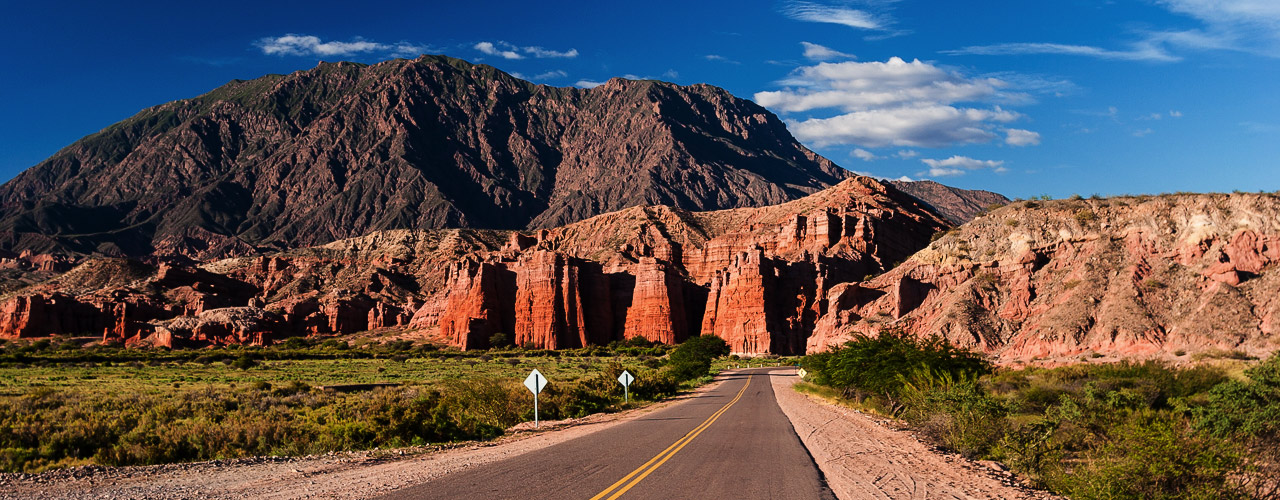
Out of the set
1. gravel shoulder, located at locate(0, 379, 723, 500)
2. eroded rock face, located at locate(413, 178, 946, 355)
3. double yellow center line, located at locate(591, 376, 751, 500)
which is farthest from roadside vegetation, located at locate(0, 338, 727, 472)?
eroded rock face, located at locate(413, 178, 946, 355)

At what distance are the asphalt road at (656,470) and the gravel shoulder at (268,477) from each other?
0.98 m

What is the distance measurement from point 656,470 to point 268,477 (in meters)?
7.43

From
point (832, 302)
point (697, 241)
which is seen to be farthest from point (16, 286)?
point (832, 302)

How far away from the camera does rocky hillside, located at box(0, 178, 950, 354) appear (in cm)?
11788

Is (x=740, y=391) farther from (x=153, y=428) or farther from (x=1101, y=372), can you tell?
(x=153, y=428)

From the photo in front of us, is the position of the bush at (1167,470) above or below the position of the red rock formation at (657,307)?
below

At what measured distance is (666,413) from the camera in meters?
31.9

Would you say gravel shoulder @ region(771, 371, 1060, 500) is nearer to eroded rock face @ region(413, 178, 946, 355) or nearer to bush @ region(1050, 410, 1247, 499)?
bush @ region(1050, 410, 1247, 499)

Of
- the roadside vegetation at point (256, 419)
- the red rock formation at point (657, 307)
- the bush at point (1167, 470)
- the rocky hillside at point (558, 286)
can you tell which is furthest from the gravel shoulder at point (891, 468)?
the red rock formation at point (657, 307)

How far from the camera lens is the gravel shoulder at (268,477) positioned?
13617 mm

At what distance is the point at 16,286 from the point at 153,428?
187 m

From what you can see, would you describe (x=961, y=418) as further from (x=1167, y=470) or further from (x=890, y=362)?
(x=890, y=362)

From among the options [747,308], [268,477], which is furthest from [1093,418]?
[747,308]

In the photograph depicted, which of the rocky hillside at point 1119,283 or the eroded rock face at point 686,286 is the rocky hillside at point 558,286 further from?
the rocky hillside at point 1119,283
